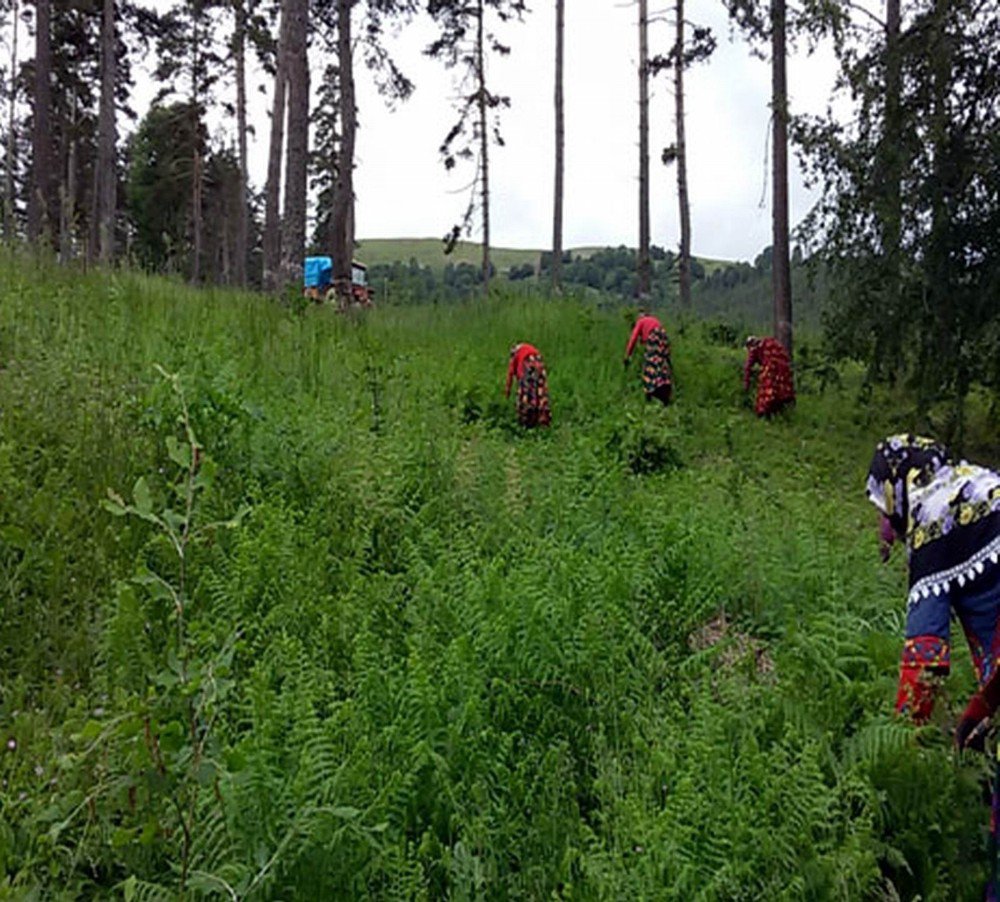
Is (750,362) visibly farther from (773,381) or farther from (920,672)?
(920,672)

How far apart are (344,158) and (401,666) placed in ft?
40.7

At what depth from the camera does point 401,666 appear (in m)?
3.76

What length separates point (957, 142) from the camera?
10.7m

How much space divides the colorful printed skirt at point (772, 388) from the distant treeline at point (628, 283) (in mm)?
1198

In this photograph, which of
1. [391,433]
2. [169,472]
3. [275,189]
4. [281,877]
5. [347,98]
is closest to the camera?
[281,877]

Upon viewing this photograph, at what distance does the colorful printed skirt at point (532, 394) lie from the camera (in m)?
10.8

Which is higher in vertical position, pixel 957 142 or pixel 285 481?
pixel 957 142

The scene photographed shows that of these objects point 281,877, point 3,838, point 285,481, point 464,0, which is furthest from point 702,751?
point 464,0

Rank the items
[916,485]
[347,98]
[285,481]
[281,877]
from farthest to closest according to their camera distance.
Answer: [347,98] → [285,481] → [916,485] → [281,877]

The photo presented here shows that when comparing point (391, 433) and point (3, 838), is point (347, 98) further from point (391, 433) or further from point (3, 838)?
point (3, 838)

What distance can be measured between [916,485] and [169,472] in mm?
3903

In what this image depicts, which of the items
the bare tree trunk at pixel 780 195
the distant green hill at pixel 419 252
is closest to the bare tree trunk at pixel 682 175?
the bare tree trunk at pixel 780 195

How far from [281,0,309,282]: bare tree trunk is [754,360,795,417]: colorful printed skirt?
7008 mm

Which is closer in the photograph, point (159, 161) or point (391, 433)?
point (391, 433)
